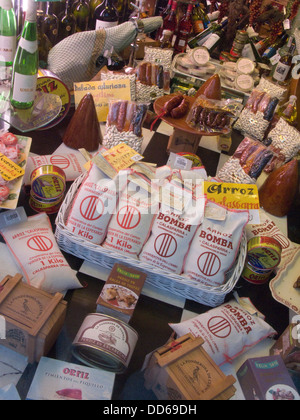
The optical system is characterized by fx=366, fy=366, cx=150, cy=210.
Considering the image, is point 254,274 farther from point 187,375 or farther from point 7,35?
point 7,35

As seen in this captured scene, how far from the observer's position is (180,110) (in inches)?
71.9

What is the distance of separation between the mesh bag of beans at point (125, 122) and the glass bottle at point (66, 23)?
80 centimetres

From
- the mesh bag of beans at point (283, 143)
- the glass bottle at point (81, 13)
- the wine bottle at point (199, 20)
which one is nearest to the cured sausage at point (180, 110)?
the mesh bag of beans at point (283, 143)

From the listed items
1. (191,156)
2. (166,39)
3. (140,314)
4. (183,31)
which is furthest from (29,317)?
(183,31)

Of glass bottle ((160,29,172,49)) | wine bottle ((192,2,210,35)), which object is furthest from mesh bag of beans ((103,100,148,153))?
wine bottle ((192,2,210,35))

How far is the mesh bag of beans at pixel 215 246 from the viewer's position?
126 cm

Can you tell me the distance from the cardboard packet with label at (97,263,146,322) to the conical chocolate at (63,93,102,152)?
81 cm

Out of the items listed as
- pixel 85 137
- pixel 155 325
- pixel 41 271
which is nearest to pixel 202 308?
pixel 155 325

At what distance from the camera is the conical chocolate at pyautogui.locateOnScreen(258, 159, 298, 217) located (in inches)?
66.4

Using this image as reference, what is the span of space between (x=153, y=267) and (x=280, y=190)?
0.81 m

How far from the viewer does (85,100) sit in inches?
67.0

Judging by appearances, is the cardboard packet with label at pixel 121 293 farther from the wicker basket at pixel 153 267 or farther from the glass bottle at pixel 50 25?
the glass bottle at pixel 50 25

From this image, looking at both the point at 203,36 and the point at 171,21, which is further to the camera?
the point at 171,21
